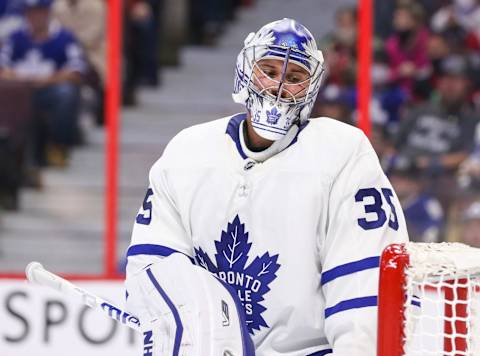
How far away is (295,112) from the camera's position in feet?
7.46

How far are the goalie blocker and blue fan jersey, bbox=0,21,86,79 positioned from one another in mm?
2781

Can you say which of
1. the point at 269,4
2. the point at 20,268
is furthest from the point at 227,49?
the point at 20,268

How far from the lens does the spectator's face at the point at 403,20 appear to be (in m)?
4.75

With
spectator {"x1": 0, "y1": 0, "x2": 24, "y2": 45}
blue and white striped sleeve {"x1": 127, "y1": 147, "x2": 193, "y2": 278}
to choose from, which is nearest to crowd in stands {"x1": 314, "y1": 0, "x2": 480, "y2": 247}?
spectator {"x1": 0, "y1": 0, "x2": 24, "y2": 45}

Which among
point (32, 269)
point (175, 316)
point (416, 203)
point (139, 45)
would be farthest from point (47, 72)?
point (175, 316)

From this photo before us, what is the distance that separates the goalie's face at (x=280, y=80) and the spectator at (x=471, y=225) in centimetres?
233

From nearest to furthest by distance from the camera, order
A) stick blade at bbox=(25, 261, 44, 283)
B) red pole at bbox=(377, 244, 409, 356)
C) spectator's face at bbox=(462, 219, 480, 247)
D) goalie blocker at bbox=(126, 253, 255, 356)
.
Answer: red pole at bbox=(377, 244, 409, 356) → goalie blocker at bbox=(126, 253, 255, 356) → stick blade at bbox=(25, 261, 44, 283) → spectator's face at bbox=(462, 219, 480, 247)

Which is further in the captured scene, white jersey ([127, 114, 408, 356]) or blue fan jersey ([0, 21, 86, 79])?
blue fan jersey ([0, 21, 86, 79])

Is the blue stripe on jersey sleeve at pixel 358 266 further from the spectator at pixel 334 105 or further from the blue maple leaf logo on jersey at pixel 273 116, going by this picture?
the spectator at pixel 334 105

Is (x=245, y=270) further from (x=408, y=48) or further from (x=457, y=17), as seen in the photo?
(x=457, y=17)

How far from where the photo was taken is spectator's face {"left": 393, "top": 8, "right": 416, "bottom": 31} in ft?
15.6

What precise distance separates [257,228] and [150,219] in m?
0.22

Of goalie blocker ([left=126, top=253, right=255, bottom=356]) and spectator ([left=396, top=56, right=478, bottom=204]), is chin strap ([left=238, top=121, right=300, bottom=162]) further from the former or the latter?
spectator ([left=396, top=56, right=478, bottom=204])

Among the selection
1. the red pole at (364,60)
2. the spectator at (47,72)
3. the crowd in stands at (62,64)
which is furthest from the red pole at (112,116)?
the red pole at (364,60)
